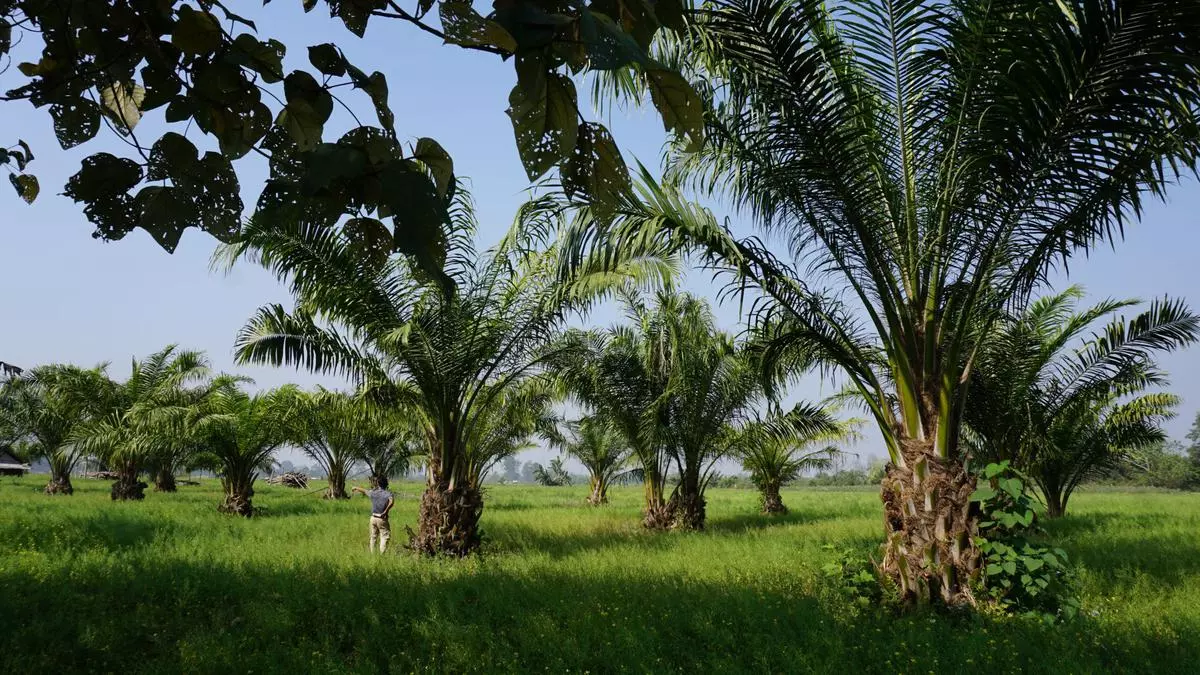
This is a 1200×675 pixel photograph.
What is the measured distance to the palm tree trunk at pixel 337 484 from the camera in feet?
76.4

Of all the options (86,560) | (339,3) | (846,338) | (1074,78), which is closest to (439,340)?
(86,560)

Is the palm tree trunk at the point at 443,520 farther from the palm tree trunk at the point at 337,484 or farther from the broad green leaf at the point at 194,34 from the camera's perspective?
the palm tree trunk at the point at 337,484

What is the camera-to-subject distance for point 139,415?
1473 cm

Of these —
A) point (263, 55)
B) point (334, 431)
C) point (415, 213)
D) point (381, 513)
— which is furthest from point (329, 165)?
point (334, 431)

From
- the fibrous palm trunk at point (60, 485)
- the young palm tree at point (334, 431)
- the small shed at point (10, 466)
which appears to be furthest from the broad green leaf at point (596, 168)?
the small shed at point (10, 466)

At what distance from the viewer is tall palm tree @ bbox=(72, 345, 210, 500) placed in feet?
48.1

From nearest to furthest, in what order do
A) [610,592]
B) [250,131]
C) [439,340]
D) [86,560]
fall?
[250,131] < [610,592] < [86,560] < [439,340]

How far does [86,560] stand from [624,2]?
903 centimetres

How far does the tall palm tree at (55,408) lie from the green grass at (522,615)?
402 inches

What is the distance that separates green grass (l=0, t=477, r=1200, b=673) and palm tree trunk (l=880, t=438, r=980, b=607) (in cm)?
27

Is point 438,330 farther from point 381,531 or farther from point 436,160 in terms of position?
point 436,160

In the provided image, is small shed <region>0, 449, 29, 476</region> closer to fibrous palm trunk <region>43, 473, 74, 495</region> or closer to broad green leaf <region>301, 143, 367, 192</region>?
fibrous palm trunk <region>43, 473, 74, 495</region>

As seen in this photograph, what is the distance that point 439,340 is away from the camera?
29.4ft

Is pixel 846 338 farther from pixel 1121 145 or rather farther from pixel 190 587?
pixel 190 587
